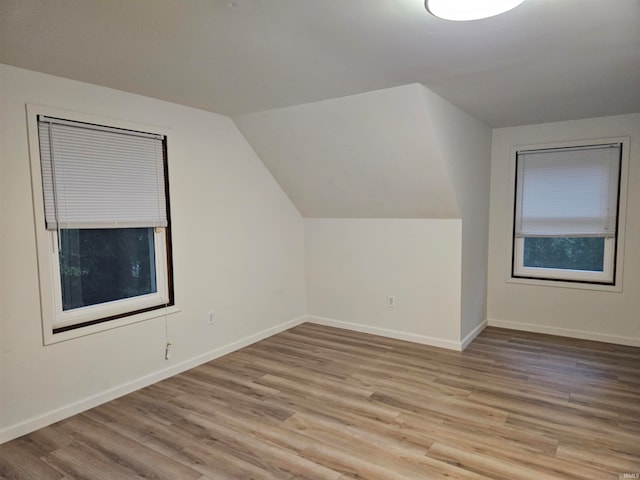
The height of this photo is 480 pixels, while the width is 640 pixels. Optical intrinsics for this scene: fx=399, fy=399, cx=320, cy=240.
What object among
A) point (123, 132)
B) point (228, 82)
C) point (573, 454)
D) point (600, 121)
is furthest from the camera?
point (600, 121)

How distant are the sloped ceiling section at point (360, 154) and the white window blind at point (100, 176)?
1.05 metres

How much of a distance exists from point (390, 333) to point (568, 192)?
240 cm

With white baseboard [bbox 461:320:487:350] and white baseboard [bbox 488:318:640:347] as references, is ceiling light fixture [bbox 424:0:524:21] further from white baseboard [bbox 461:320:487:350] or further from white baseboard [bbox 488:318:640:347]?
white baseboard [bbox 488:318:640:347]

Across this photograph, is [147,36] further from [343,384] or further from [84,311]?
[343,384]

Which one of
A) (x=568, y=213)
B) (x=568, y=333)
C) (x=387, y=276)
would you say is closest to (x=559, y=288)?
(x=568, y=333)

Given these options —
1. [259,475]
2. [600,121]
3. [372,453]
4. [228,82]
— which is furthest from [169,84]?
[600,121]

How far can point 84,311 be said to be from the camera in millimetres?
2906

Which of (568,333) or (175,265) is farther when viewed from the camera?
(568,333)

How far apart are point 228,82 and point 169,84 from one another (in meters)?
0.43

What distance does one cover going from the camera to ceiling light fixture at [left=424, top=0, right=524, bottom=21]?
1650mm

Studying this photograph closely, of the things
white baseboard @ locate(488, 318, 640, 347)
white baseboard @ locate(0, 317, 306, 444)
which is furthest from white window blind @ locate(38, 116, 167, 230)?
white baseboard @ locate(488, 318, 640, 347)

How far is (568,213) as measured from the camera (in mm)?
4211

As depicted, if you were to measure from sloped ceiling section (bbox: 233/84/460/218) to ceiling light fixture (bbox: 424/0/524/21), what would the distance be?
3.72ft

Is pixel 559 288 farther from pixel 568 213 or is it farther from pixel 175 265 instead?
pixel 175 265
